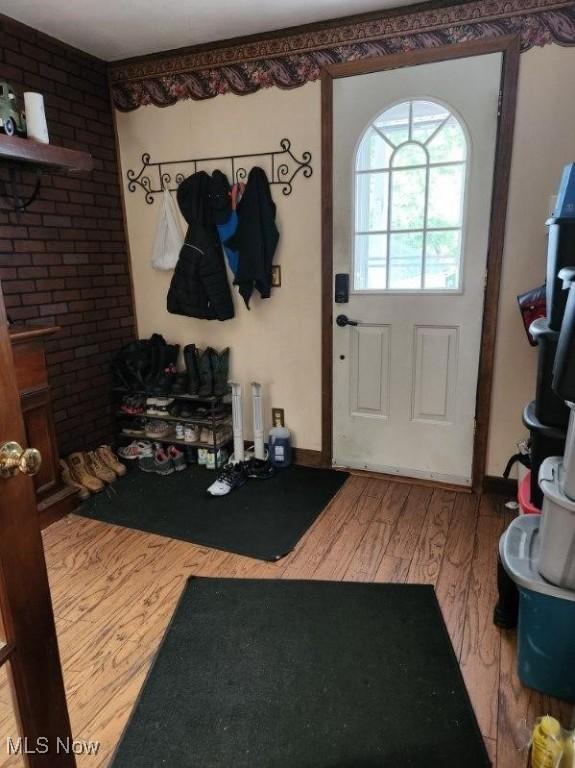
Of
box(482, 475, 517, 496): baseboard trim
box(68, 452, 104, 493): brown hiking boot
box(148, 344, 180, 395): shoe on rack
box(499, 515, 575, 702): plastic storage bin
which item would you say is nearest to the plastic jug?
box(148, 344, 180, 395): shoe on rack

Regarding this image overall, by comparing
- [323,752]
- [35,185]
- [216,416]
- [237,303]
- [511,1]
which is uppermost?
[511,1]

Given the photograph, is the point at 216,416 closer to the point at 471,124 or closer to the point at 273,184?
the point at 273,184

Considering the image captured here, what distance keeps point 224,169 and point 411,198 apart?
1097mm

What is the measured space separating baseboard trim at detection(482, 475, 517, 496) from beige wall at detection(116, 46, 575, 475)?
6cm

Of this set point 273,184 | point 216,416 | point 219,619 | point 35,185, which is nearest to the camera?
point 219,619

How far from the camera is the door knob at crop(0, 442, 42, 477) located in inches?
31.6

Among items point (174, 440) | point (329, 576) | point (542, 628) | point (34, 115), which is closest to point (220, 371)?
point (174, 440)

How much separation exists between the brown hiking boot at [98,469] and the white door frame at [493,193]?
4.27 ft

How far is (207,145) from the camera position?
286cm

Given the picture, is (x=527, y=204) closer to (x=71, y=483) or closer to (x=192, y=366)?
(x=192, y=366)

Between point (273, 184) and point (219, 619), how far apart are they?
2204mm

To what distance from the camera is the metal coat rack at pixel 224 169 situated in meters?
2.69

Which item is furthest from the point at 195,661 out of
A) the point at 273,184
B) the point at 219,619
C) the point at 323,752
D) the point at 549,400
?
the point at 273,184

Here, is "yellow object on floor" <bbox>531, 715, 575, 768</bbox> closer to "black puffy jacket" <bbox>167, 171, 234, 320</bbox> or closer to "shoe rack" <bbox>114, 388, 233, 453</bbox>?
"shoe rack" <bbox>114, 388, 233, 453</bbox>
